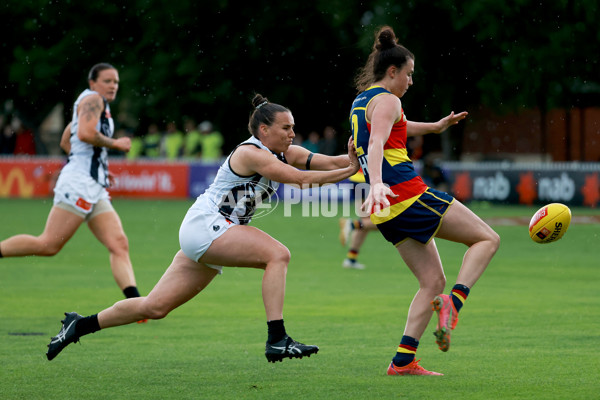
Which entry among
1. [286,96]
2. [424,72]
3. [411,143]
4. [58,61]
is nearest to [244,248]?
[411,143]

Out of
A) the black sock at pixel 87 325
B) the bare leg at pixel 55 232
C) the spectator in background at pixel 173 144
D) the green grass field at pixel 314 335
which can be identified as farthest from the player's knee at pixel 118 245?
the spectator in background at pixel 173 144

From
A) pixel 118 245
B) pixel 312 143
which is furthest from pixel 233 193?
pixel 312 143

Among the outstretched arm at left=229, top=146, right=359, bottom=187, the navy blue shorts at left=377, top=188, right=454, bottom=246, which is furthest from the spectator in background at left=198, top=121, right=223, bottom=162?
the navy blue shorts at left=377, top=188, right=454, bottom=246

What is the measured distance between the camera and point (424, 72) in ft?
94.6

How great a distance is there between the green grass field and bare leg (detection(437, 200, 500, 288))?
69 centimetres

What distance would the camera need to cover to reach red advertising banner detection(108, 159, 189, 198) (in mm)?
31203

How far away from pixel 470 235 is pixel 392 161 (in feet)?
2.30

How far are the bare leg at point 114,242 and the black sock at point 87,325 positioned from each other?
2462mm

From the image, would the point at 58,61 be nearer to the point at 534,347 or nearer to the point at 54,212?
the point at 54,212

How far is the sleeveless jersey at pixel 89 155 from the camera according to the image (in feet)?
33.1

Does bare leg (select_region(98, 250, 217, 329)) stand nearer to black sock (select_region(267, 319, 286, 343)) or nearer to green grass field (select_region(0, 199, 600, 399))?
green grass field (select_region(0, 199, 600, 399))

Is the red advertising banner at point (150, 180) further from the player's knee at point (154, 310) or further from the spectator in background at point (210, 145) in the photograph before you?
the player's knee at point (154, 310)

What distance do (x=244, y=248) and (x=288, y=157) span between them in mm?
864

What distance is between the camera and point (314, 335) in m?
8.76
